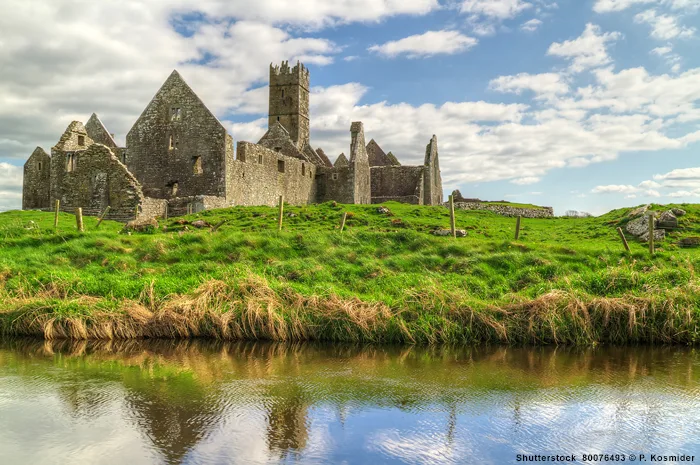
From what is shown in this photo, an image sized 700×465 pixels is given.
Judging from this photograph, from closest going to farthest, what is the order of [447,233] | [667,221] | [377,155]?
[447,233] → [667,221] → [377,155]

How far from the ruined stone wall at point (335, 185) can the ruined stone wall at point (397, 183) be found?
3.76 metres

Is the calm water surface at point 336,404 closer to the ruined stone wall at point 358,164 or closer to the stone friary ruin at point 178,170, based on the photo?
the stone friary ruin at point 178,170

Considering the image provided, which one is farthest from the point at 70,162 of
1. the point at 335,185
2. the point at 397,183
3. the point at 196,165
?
the point at 397,183

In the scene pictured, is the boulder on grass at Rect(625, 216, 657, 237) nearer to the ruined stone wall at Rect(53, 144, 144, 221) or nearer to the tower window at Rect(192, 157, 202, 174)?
the ruined stone wall at Rect(53, 144, 144, 221)

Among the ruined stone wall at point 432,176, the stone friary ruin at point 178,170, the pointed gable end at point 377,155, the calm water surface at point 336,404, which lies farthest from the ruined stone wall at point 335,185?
the calm water surface at point 336,404

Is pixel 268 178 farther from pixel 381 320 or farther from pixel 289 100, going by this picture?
pixel 381 320

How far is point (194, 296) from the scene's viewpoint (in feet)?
42.7

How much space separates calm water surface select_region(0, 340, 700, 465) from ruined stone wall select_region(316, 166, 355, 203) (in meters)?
32.2

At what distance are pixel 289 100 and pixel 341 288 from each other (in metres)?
45.0

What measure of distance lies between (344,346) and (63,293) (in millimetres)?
7277

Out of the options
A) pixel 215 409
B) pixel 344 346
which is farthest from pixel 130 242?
pixel 215 409

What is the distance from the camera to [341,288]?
14266mm

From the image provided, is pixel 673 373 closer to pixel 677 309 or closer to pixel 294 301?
pixel 677 309

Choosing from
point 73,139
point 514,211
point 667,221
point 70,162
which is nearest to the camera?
point 667,221
